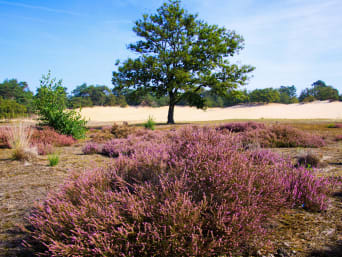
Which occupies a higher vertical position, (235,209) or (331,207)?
(235,209)

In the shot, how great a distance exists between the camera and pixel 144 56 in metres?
29.3

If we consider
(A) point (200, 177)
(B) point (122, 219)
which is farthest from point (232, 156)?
(B) point (122, 219)

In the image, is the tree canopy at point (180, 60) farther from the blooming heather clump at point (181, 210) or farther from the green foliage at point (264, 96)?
the green foliage at point (264, 96)

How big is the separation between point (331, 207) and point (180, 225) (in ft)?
7.10

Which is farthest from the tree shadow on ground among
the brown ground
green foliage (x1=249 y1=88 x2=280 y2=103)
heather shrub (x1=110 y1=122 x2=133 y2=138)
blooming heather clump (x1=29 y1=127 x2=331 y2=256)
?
green foliage (x1=249 y1=88 x2=280 y2=103)

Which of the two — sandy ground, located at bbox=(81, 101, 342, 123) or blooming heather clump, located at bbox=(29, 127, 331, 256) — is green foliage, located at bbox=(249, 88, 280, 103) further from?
blooming heather clump, located at bbox=(29, 127, 331, 256)

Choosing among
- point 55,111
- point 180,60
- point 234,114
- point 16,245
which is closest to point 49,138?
point 55,111

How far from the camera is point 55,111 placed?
40.7 feet

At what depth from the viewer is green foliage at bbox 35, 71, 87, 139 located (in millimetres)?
12395

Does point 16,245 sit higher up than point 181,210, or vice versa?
point 181,210

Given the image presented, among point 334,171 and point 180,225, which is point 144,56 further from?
point 180,225

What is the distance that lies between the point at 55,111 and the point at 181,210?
12049 mm

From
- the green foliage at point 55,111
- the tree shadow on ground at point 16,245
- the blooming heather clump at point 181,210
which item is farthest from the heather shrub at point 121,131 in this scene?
the tree shadow on ground at point 16,245

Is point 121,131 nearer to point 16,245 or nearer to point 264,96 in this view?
point 16,245
